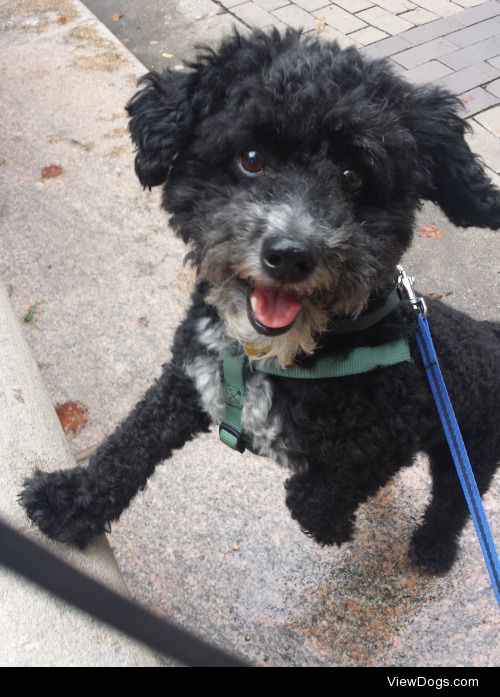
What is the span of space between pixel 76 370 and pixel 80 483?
1026 mm

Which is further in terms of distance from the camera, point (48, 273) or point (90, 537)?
point (48, 273)

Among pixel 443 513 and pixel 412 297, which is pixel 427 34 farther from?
pixel 443 513

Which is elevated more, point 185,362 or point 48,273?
point 185,362

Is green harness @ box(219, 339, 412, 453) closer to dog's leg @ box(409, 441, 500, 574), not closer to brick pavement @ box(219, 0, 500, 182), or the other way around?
dog's leg @ box(409, 441, 500, 574)

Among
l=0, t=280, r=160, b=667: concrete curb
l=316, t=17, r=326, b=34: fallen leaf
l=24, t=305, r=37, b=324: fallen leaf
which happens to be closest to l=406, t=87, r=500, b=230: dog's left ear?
l=0, t=280, r=160, b=667: concrete curb

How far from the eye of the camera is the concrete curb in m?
1.35

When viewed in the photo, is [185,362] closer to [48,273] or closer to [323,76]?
[323,76]

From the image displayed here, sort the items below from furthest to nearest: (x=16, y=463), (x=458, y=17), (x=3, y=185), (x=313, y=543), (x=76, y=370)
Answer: (x=458, y=17)
(x=3, y=185)
(x=76, y=370)
(x=313, y=543)
(x=16, y=463)

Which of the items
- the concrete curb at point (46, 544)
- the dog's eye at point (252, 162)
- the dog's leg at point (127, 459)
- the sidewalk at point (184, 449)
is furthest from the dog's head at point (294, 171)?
the sidewalk at point (184, 449)

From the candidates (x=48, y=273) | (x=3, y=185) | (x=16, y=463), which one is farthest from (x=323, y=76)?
(x=3, y=185)

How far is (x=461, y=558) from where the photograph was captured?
8.07ft

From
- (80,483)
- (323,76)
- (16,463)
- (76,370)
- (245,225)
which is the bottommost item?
(76,370)

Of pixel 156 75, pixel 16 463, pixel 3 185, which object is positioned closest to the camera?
pixel 16 463

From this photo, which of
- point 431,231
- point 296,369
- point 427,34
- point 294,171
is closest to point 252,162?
point 294,171
